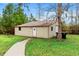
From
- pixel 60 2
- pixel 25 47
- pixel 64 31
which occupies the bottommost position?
pixel 25 47

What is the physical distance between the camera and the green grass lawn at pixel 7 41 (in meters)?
2.58

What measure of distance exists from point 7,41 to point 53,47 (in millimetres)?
531

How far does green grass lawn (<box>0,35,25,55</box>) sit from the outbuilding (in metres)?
0.06

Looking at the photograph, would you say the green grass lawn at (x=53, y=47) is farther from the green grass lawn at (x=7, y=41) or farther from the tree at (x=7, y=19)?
the tree at (x=7, y=19)

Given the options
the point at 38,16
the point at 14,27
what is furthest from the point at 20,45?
the point at 38,16

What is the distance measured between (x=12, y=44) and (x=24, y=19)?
1.05ft

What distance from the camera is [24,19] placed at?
104 inches

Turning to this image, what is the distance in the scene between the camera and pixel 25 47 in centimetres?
260

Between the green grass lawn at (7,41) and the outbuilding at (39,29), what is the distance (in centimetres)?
6

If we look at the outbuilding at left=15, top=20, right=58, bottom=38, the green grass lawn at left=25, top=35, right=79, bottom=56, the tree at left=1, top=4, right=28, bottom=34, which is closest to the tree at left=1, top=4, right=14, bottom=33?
the tree at left=1, top=4, right=28, bottom=34

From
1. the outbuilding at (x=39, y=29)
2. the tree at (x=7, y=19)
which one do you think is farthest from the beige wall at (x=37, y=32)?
the tree at (x=7, y=19)

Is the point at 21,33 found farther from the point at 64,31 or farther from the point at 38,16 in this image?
the point at 64,31

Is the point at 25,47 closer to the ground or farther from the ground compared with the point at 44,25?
closer to the ground

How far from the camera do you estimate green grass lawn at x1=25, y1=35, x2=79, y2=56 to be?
257 cm
